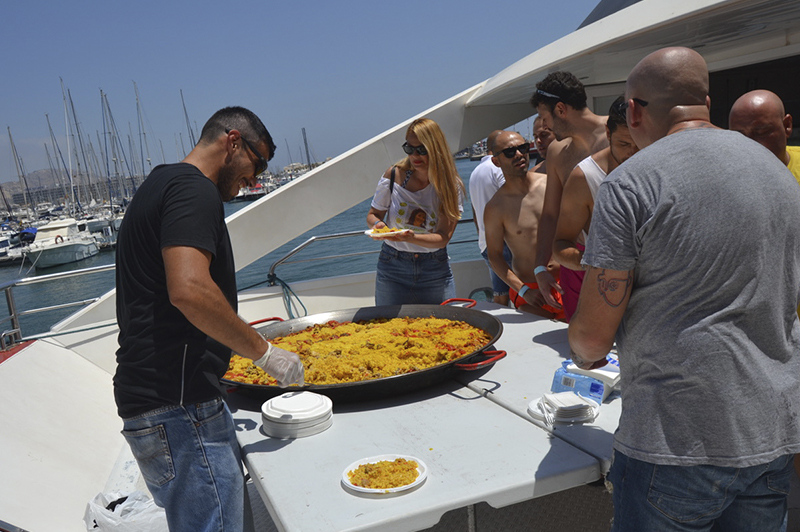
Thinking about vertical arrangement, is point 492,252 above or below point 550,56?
below

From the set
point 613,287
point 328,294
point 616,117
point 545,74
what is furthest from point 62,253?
point 613,287

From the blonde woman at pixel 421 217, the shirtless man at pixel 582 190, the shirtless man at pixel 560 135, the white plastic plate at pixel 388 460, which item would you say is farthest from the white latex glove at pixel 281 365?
the blonde woman at pixel 421 217

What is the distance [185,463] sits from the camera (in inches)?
71.3

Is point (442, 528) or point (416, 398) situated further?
point (416, 398)

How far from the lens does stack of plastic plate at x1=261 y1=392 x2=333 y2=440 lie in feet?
6.52

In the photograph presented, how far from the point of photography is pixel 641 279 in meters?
1.32

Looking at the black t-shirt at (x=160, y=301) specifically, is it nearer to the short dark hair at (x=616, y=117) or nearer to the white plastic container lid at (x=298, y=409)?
the white plastic container lid at (x=298, y=409)

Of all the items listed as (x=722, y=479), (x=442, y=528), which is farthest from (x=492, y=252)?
(x=722, y=479)

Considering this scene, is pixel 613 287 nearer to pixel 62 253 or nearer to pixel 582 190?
pixel 582 190

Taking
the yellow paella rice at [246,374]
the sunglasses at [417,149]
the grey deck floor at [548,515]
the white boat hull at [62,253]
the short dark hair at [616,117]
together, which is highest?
the short dark hair at [616,117]

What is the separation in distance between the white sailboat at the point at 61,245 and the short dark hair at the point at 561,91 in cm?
3576

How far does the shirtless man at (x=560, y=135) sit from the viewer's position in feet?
10.3

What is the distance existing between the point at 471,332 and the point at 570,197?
782 millimetres

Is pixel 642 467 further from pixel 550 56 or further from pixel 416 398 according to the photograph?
pixel 550 56
